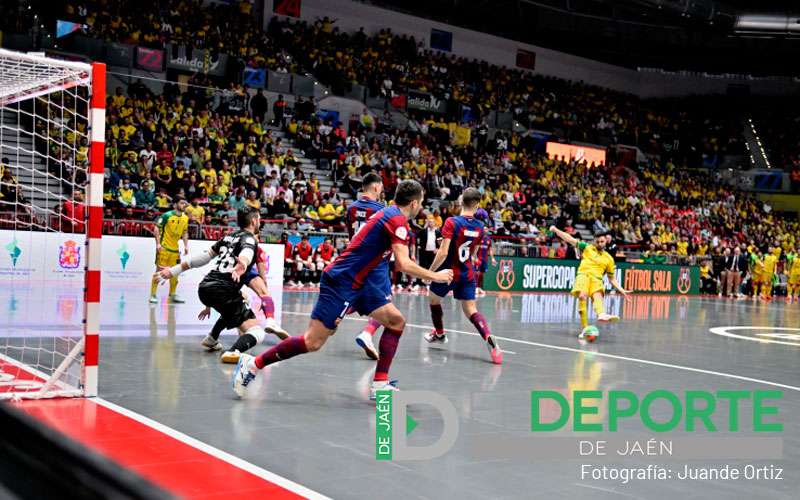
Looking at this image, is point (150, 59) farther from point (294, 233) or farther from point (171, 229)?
point (171, 229)

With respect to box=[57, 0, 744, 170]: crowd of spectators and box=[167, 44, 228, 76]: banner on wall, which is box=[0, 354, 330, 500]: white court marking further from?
box=[167, 44, 228, 76]: banner on wall

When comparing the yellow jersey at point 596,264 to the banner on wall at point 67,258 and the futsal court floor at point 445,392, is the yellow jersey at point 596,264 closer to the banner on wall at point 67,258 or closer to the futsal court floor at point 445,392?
the futsal court floor at point 445,392

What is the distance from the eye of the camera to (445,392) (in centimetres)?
741

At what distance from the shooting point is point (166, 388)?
6.93 metres

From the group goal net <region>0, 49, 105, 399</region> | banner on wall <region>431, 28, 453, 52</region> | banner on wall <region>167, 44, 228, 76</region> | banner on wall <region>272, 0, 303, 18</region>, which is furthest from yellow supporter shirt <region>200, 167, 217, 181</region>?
banner on wall <region>431, 28, 453, 52</region>

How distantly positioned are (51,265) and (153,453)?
48.4 ft

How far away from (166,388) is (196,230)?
43.1 ft

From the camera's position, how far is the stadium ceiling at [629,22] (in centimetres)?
3978

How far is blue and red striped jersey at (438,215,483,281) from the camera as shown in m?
10.1

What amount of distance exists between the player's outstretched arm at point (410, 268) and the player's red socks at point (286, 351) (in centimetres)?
104

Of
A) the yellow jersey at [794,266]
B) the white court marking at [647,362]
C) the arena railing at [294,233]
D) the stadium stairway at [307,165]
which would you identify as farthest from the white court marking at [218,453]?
the yellow jersey at [794,266]

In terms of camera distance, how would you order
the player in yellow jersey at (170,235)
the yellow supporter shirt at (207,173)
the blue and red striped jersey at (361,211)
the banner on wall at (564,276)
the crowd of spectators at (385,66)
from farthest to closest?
the crowd of spectators at (385,66)
the banner on wall at (564,276)
the yellow supporter shirt at (207,173)
the player in yellow jersey at (170,235)
the blue and red striped jersey at (361,211)

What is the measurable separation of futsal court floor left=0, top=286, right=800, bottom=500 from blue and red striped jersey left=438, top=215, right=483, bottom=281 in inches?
43.2

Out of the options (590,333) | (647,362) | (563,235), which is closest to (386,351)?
(647,362)
